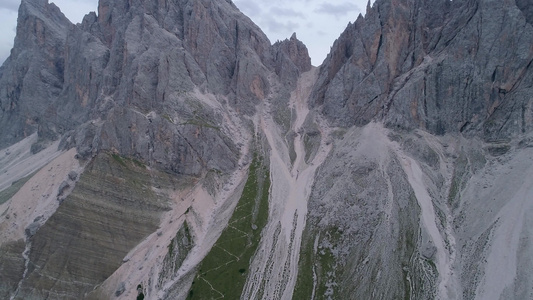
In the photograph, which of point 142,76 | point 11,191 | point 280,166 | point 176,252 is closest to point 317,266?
point 176,252

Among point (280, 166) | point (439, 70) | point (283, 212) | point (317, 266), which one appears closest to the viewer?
point (317, 266)

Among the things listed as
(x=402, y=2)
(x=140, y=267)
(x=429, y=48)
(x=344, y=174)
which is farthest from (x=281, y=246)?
(x=402, y=2)

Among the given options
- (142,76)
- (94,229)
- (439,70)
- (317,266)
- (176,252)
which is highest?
(439,70)

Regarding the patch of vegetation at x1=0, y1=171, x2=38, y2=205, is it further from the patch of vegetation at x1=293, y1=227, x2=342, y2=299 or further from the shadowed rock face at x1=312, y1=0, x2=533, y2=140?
the shadowed rock face at x1=312, y1=0, x2=533, y2=140

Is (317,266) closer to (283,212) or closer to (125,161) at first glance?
(283,212)

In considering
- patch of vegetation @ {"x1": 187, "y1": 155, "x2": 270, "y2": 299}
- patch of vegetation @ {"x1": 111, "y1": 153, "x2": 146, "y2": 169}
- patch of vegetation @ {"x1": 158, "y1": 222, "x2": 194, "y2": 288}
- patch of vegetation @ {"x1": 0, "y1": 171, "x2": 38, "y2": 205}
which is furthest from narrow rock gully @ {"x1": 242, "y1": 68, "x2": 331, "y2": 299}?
patch of vegetation @ {"x1": 0, "y1": 171, "x2": 38, "y2": 205}

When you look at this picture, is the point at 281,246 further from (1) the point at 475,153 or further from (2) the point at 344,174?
(1) the point at 475,153

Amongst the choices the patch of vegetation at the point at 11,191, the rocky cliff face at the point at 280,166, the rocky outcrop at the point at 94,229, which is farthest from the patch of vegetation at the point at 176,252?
the patch of vegetation at the point at 11,191
